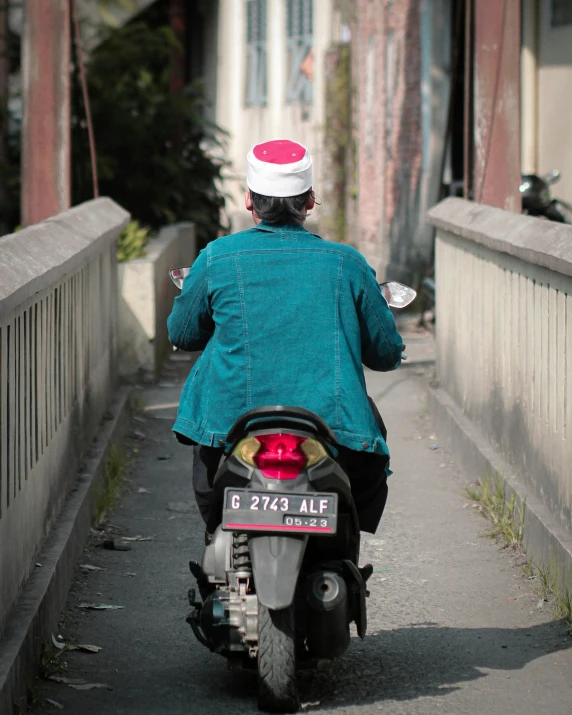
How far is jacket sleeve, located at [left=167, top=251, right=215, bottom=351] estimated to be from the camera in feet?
15.1

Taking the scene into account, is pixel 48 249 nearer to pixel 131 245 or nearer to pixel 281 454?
pixel 281 454

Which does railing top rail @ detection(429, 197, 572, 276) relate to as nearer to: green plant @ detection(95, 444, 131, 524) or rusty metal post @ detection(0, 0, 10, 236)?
green plant @ detection(95, 444, 131, 524)

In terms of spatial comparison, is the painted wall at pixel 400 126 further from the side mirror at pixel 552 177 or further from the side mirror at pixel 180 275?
the side mirror at pixel 180 275

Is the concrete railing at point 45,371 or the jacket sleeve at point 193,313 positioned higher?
the jacket sleeve at point 193,313

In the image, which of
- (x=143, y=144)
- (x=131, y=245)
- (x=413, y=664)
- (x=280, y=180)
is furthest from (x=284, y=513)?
(x=143, y=144)

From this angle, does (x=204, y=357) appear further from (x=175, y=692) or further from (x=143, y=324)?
(x=143, y=324)

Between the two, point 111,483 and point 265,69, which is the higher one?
point 265,69

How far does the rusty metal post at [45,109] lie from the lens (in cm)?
1084

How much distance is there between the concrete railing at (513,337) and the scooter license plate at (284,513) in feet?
6.14

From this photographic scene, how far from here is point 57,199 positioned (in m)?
10.9

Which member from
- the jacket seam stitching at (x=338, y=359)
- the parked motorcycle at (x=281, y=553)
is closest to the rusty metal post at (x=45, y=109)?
the parked motorcycle at (x=281, y=553)

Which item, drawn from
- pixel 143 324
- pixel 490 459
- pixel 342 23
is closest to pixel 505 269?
pixel 490 459

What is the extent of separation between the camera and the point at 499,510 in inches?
283

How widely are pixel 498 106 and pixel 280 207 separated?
6065mm
